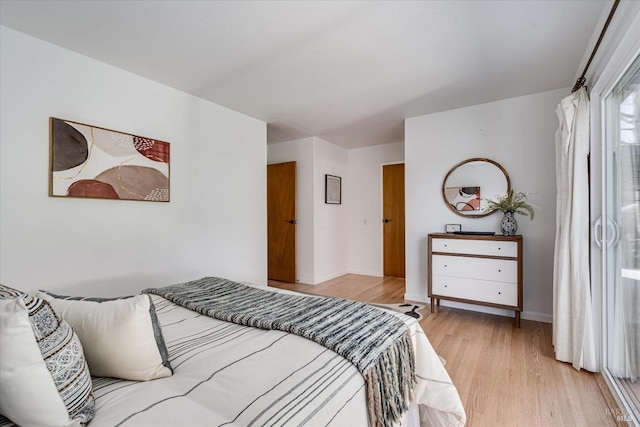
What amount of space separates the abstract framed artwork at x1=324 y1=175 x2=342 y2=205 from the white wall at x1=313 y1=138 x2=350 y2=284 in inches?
2.6

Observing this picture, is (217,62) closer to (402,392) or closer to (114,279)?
(114,279)

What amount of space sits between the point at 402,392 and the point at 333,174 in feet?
13.6

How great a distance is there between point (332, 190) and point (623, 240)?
370cm

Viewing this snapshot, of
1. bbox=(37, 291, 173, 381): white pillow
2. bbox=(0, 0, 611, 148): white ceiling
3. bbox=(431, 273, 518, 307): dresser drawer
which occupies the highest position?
bbox=(0, 0, 611, 148): white ceiling

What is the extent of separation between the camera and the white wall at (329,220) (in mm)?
4715

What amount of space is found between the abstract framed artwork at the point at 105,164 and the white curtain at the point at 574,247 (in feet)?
11.2

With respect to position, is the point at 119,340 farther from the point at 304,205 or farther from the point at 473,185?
the point at 304,205

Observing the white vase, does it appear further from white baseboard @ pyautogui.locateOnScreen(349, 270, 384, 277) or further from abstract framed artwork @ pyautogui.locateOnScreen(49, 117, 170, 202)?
abstract framed artwork @ pyautogui.locateOnScreen(49, 117, 170, 202)

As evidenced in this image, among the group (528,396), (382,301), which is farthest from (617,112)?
(382,301)

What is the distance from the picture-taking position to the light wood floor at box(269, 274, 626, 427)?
163cm

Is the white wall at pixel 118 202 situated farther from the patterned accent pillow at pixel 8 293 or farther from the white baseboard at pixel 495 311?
the white baseboard at pixel 495 311

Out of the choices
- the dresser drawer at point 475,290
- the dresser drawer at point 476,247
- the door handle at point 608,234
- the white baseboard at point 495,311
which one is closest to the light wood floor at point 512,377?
the white baseboard at point 495,311

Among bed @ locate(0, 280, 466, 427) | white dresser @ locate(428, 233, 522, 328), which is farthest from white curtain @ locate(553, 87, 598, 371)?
bed @ locate(0, 280, 466, 427)

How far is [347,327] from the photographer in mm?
1305
